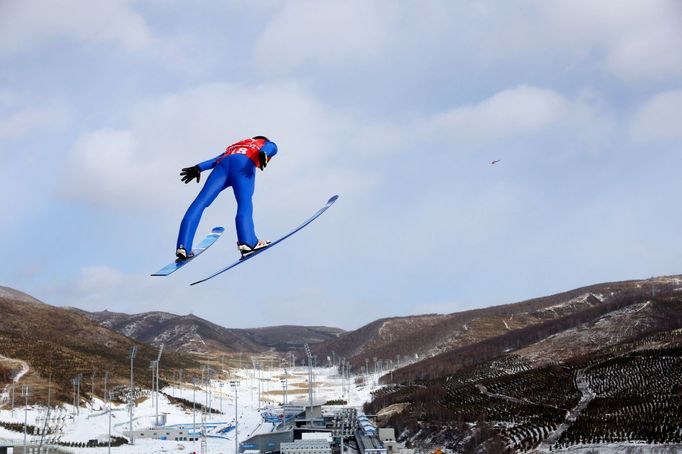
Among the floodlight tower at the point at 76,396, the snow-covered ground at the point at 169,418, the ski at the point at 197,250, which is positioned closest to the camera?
the ski at the point at 197,250

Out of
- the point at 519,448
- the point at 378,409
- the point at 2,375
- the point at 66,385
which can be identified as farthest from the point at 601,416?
the point at 2,375

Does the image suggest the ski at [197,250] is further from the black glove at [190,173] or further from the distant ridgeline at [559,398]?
the distant ridgeline at [559,398]

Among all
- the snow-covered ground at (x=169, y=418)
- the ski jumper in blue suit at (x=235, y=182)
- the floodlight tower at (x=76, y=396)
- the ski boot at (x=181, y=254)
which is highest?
the ski jumper in blue suit at (x=235, y=182)

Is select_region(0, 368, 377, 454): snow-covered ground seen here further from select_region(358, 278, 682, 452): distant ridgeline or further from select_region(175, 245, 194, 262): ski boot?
select_region(175, 245, 194, 262): ski boot

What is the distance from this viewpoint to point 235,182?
653 inches

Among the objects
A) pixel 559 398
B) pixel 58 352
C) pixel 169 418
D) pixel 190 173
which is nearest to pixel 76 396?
pixel 169 418

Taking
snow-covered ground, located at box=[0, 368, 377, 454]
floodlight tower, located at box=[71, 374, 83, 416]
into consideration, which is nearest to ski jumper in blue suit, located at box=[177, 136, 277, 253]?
snow-covered ground, located at box=[0, 368, 377, 454]

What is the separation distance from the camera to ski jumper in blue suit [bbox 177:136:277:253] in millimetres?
15934

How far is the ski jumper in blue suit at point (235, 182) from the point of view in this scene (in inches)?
627

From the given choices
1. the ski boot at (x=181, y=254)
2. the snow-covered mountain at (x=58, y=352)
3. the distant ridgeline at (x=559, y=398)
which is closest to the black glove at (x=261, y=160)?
the ski boot at (x=181, y=254)

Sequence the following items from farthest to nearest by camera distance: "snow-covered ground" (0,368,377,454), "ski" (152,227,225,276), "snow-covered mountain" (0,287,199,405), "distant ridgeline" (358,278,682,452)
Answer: "snow-covered mountain" (0,287,199,405) < "snow-covered ground" (0,368,377,454) < "distant ridgeline" (358,278,682,452) < "ski" (152,227,225,276)

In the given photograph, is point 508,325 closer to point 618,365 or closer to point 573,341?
point 573,341

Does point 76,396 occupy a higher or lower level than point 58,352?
lower

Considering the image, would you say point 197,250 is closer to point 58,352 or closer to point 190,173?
point 190,173
